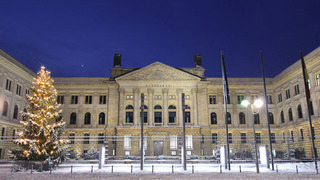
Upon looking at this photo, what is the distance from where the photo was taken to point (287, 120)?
4938 cm

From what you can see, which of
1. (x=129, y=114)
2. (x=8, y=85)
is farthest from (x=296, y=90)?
(x=8, y=85)

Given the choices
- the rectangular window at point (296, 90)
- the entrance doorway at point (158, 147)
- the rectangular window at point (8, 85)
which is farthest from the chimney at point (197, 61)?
the rectangular window at point (8, 85)

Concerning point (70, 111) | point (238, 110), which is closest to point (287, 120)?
point (238, 110)

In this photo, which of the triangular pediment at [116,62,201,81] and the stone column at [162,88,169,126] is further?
the triangular pediment at [116,62,201,81]

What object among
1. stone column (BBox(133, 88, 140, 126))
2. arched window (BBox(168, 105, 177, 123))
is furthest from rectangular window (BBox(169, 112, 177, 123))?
stone column (BBox(133, 88, 140, 126))

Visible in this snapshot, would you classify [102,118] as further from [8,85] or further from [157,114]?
[8,85]

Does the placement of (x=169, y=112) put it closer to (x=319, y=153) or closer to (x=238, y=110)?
(x=238, y=110)

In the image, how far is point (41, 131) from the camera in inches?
987

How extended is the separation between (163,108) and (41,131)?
90.9ft

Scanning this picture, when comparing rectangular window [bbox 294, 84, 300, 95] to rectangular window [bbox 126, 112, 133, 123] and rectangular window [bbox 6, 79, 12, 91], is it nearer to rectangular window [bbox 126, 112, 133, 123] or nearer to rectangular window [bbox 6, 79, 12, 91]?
rectangular window [bbox 126, 112, 133, 123]

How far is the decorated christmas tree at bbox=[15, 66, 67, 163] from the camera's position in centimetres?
2452

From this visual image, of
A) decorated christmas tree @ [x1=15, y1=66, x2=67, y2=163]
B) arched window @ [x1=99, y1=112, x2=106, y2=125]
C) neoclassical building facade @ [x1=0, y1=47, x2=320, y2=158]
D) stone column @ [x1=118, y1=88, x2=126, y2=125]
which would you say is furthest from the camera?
arched window @ [x1=99, y1=112, x2=106, y2=125]

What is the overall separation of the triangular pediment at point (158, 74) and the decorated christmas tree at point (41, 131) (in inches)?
974

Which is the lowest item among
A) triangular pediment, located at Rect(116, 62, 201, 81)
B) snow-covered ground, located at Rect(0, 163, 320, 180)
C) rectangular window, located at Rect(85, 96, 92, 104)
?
snow-covered ground, located at Rect(0, 163, 320, 180)
